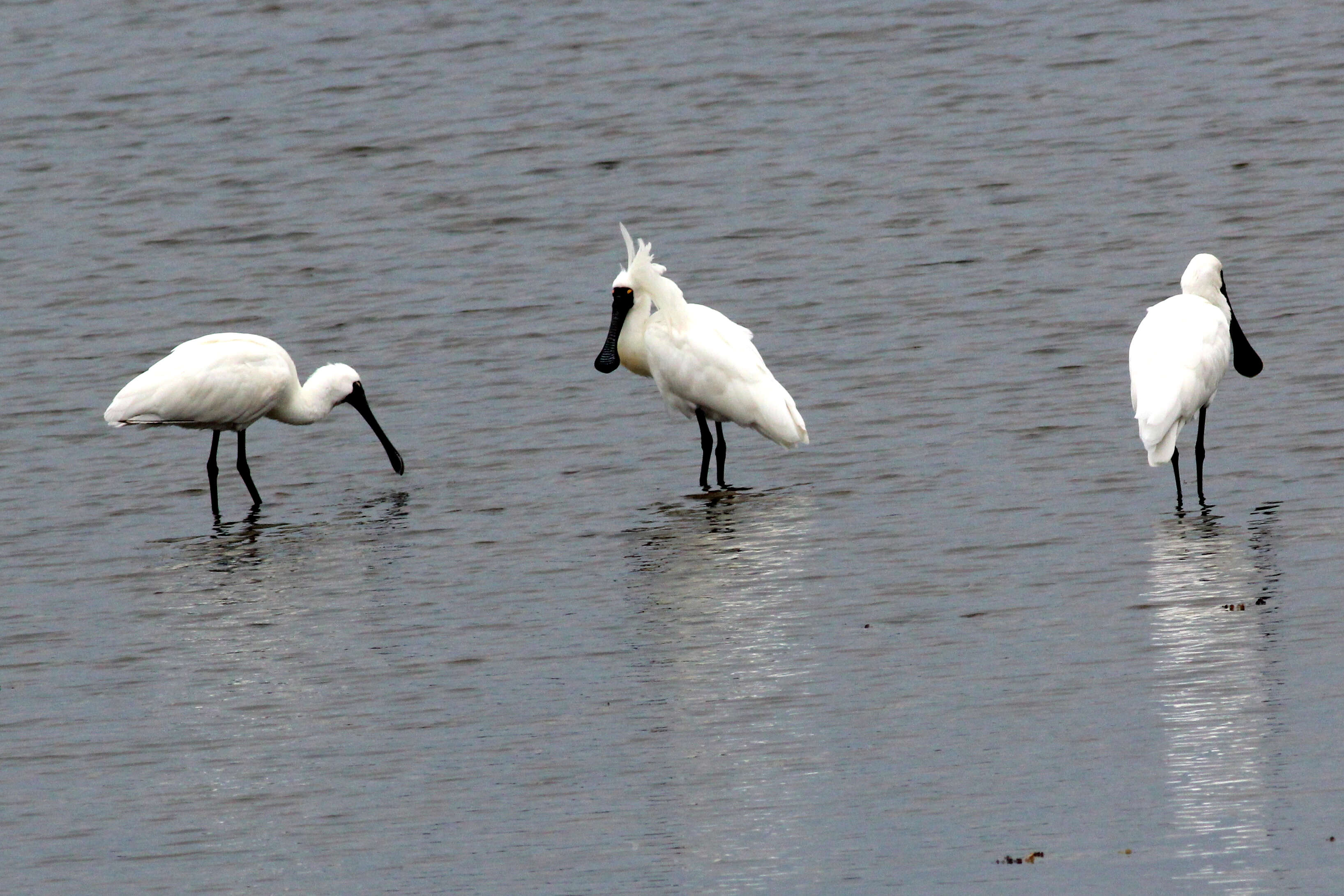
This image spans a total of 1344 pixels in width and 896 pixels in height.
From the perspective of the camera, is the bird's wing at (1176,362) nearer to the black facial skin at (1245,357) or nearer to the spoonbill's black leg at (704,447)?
the black facial skin at (1245,357)

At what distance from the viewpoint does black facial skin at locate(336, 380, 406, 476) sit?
46.9ft

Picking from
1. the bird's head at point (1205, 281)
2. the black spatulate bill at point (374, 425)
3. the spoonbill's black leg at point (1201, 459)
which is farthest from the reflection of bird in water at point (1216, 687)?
the black spatulate bill at point (374, 425)

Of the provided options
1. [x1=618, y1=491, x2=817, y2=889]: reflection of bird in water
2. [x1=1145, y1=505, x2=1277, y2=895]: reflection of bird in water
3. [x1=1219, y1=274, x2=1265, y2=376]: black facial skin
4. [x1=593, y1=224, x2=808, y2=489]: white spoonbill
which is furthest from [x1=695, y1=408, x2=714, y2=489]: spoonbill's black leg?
[x1=1145, y1=505, x2=1277, y2=895]: reflection of bird in water

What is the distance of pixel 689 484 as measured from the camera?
538 inches

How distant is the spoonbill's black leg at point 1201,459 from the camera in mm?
12070

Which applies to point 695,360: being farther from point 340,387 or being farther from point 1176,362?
point 1176,362

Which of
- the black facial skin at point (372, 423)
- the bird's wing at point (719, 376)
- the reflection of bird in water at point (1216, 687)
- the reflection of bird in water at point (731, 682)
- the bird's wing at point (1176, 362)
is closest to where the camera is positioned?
the reflection of bird in water at point (1216, 687)

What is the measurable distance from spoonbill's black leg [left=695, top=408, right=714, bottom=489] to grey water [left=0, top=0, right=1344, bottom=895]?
21cm

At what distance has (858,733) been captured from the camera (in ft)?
27.2

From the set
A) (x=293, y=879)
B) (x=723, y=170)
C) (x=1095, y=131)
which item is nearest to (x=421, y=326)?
(x=723, y=170)

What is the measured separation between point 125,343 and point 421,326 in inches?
86.3

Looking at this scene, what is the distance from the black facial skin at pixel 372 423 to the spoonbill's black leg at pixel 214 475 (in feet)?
2.75

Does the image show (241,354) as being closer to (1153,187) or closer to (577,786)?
(577,786)

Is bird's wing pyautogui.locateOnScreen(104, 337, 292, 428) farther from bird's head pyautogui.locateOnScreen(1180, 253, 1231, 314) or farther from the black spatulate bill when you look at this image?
bird's head pyautogui.locateOnScreen(1180, 253, 1231, 314)
